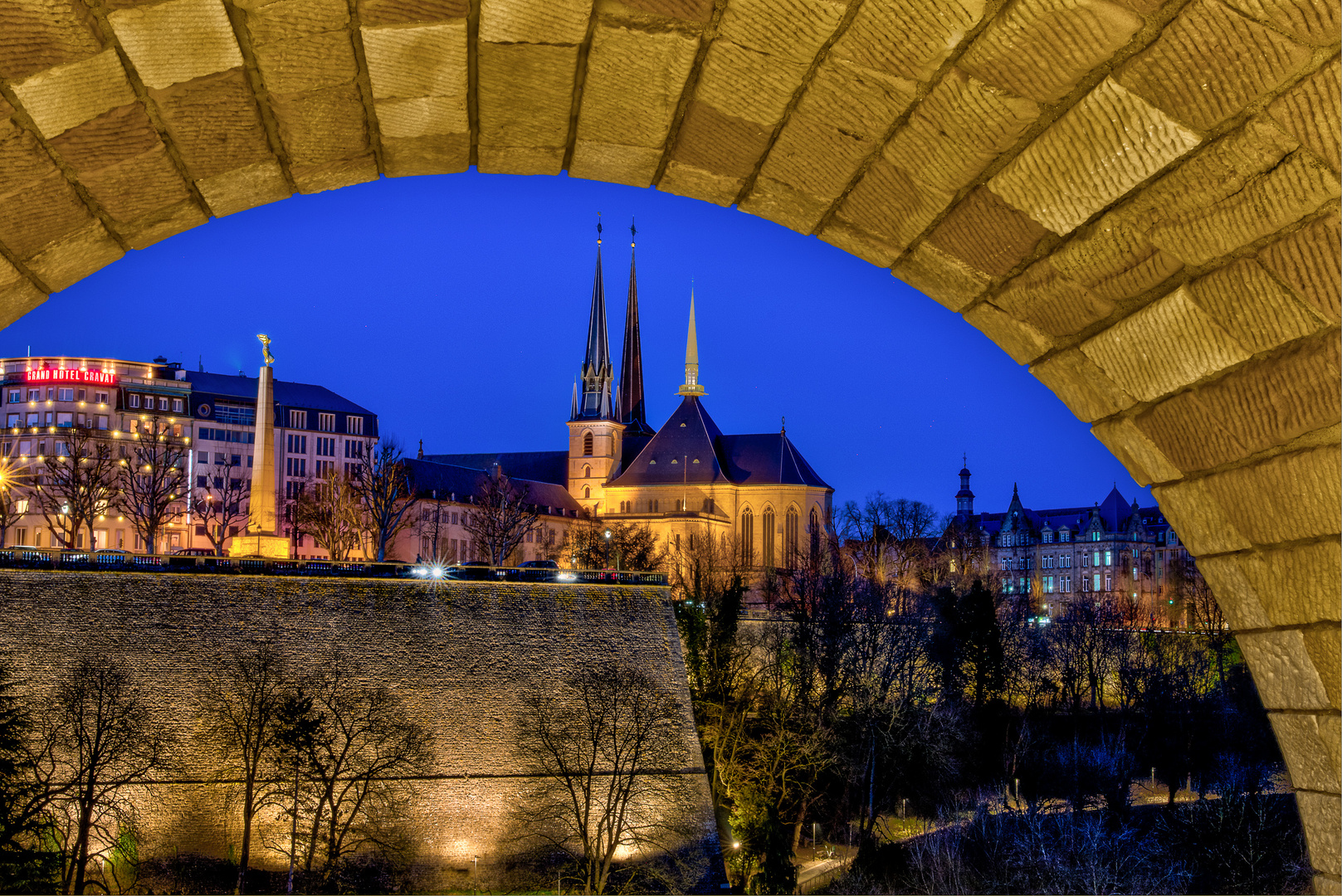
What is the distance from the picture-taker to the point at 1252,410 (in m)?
2.97

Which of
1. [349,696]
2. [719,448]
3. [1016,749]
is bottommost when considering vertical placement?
[1016,749]

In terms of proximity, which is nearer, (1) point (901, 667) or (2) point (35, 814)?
(2) point (35, 814)

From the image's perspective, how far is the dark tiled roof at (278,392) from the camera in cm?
7669

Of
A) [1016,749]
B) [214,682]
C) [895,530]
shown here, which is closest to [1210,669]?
[1016,749]

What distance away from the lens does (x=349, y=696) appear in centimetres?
3334

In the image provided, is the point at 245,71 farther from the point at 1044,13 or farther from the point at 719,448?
the point at 719,448

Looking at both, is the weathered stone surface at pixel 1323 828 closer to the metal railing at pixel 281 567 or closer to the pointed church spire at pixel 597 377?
the metal railing at pixel 281 567

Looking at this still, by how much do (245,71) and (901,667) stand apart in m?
44.4

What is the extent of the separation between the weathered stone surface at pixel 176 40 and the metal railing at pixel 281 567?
32574 millimetres

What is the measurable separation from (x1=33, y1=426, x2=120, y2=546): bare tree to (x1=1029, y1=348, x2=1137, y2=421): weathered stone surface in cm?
5494

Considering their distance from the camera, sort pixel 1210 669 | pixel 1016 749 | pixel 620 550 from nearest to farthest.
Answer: pixel 1016 749 → pixel 1210 669 → pixel 620 550

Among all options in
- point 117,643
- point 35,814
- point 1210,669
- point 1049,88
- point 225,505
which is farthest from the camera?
point 225,505

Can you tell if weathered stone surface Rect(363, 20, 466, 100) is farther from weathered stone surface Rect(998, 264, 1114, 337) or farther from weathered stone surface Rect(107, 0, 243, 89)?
weathered stone surface Rect(998, 264, 1114, 337)

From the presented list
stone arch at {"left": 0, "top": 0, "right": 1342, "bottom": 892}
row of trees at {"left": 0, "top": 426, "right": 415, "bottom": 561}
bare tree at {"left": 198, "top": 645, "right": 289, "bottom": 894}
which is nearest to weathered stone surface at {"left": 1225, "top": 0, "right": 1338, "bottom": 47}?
stone arch at {"left": 0, "top": 0, "right": 1342, "bottom": 892}
